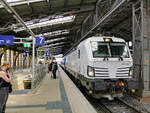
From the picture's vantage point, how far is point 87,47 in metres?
7.32

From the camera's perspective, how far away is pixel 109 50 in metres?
7.37

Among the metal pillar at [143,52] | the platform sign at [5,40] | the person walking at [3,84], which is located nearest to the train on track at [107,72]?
the metal pillar at [143,52]

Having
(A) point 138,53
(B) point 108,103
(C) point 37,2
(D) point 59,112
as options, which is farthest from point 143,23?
(C) point 37,2

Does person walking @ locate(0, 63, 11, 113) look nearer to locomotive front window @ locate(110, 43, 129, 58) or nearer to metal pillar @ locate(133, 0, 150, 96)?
locomotive front window @ locate(110, 43, 129, 58)

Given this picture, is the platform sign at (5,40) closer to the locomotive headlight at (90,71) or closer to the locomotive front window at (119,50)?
the locomotive headlight at (90,71)

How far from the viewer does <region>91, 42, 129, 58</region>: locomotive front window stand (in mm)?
7199

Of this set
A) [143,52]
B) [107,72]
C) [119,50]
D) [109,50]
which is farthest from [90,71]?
[143,52]

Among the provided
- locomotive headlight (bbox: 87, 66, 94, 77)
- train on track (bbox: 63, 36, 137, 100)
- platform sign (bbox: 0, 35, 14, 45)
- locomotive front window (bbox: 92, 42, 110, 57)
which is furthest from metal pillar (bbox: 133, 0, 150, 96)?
platform sign (bbox: 0, 35, 14, 45)

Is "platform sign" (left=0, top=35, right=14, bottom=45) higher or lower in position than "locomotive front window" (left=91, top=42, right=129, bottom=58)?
higher

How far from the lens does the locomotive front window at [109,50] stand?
7.20m

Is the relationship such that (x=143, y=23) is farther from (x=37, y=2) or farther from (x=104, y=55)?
(x=37, y=2)

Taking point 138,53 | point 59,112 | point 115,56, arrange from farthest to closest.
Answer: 1. point 138,53
2. point 115,56
3. point 59,112

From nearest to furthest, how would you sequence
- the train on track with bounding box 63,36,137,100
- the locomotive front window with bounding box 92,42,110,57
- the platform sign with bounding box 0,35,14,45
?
the train on track with bounding box 63,36,137,100
the locomotive front window with bounding box 92,42,110,57
the platform sign with bounding box 0,35,14,45

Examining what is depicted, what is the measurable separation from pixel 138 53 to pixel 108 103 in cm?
320
